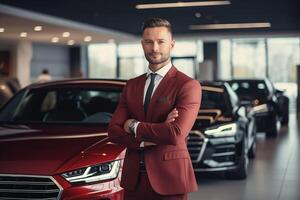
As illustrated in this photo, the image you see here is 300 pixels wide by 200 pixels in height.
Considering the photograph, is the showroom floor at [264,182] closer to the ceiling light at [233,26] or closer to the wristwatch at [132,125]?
the wristwatch at [132,125]

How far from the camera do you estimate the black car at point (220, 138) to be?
26.9ft

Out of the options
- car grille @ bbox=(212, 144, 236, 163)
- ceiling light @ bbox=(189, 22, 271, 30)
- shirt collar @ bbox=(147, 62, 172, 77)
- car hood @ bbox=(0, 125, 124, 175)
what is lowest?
car grille @ bbox=(212, 144, 236, 163)

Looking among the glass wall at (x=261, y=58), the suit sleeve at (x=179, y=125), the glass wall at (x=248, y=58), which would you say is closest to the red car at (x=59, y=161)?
the suit sleeve at (x=179, y=125)

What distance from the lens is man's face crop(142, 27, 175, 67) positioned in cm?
305

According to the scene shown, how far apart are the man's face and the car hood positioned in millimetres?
1698

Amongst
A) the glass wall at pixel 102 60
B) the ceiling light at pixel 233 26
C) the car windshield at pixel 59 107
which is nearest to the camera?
the car windshield at pixel 59 107

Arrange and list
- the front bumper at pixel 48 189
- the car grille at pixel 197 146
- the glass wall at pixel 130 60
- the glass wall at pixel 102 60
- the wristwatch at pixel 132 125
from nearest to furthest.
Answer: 1. the wristwatch at pixel 132 125
2. the front bumper at pixel 48 189
3. the car grille at pixel 197 146
4. the glass wall at pixel 130 60
5. the glass wall at pixel 102 60

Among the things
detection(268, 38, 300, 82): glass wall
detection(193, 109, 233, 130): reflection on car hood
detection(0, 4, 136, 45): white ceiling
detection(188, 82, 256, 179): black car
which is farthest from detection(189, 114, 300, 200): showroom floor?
detection(268, 38, 300, 82): glass wall

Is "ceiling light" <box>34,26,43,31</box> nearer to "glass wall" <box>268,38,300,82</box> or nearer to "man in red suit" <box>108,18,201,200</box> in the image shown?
"glass wall" <box>268,38,300,82</box>

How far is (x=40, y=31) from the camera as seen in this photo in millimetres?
23297

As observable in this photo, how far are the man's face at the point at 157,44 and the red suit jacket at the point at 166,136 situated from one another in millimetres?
111

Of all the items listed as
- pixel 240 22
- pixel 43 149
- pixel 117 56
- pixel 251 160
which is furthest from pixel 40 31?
pixel 43 149

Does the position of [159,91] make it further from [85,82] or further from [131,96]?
[85,82]

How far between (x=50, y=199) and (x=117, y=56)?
1219 inches
